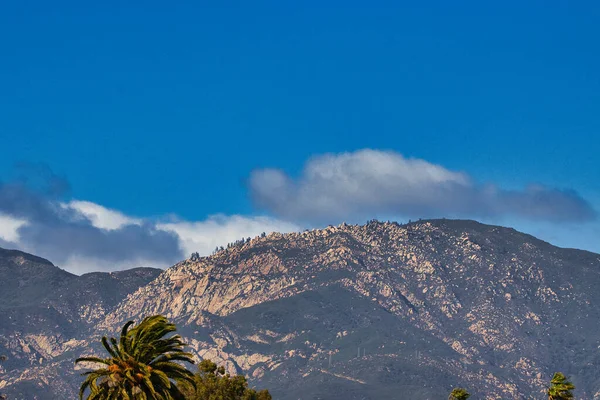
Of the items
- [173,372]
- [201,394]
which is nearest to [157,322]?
[173,372]

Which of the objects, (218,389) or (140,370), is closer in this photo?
(140,370)

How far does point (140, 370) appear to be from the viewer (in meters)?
77.8

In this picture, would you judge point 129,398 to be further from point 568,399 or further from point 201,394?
point 568,399

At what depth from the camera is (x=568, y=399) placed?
6004 inches

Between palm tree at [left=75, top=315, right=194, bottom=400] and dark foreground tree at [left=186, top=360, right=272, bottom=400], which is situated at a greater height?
dark foreground tree at [left=186, top=360, right=272, bottom=400]

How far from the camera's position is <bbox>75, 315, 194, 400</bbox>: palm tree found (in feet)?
253

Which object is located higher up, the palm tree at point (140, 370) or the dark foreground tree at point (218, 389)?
the dark foreground tree at point (218, 389)

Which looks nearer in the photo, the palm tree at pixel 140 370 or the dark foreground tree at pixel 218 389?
the palm tree at pixel 140 370

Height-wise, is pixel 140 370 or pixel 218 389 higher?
pixel 218 389

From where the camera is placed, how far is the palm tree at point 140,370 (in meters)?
77.2

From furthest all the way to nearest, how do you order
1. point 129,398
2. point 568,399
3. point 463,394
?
point 463,394 < point 568,399 < point 129,398

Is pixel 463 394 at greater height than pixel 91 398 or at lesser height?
greater

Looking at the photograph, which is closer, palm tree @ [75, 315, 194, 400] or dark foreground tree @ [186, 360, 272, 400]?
palm tree @ [75, 315, 194, 400]

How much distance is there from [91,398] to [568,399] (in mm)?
91161
